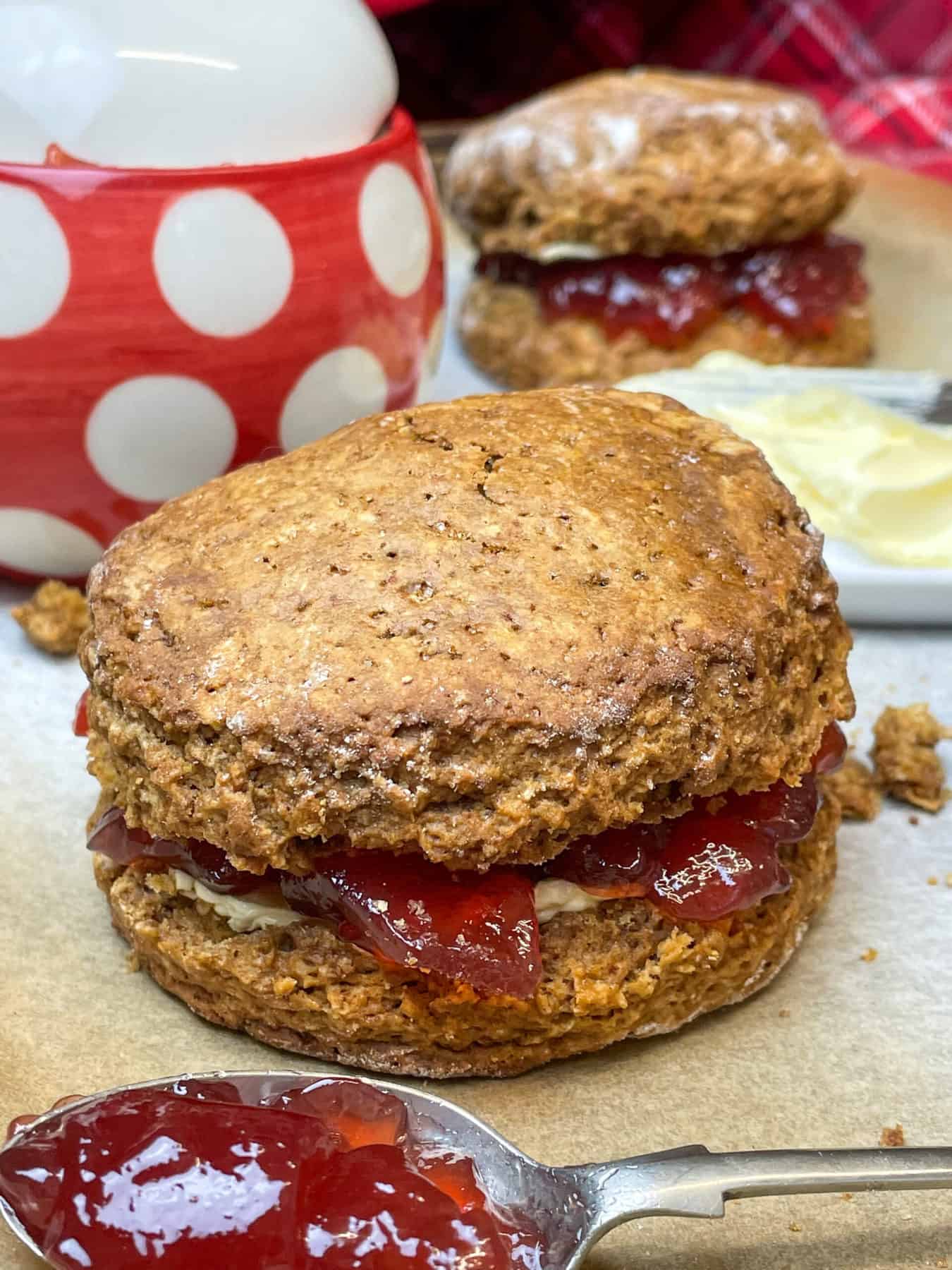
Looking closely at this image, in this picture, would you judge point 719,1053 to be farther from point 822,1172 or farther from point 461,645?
point 461,645

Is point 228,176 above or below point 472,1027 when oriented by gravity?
above

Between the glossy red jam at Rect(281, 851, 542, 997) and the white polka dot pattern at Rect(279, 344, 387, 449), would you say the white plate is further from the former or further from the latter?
the glossy red jam at Rect(281, 851, 542, 997)

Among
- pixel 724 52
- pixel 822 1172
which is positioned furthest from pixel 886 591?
pixel 724 52

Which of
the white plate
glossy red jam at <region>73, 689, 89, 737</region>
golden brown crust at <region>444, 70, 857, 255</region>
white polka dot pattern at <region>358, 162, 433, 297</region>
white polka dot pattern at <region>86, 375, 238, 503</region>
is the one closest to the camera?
glossy red jam at <region>73, 689, 89, 737</region>

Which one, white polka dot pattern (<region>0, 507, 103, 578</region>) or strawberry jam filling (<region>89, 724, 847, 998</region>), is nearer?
strawberry jam filling (<region>89, 724, 847, 998</region>)

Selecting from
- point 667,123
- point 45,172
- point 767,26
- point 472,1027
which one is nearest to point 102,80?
point 45,172

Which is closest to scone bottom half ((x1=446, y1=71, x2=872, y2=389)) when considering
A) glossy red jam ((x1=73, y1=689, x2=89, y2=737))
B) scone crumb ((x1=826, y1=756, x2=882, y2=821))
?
scone crumb ((x1=826, y1=756, x2=882, y2=821))

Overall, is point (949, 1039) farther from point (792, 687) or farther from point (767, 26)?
point (767, 26)
